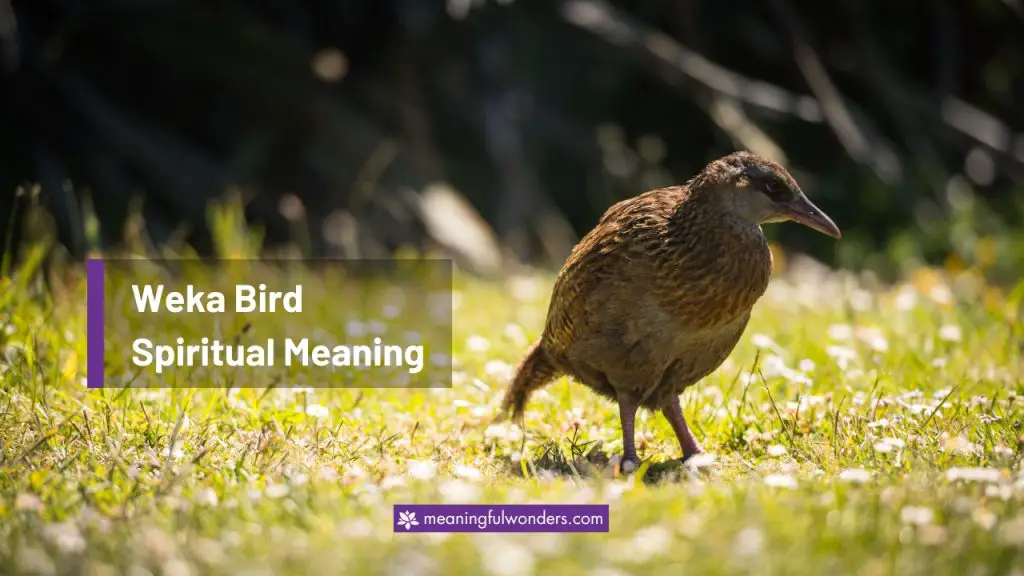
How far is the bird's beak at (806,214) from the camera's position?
3.61 metres

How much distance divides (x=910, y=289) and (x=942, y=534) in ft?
11.9

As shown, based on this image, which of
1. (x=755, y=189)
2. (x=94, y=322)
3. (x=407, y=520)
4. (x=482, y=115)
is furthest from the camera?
(x=482, y=115)

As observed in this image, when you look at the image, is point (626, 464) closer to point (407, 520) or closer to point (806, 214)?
point (407, 520)

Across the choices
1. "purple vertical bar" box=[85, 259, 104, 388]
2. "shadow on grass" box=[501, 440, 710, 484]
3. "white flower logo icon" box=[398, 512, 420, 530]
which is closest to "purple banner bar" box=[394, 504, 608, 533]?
"white flower logo icon" box=[398, 512, 420, 530]

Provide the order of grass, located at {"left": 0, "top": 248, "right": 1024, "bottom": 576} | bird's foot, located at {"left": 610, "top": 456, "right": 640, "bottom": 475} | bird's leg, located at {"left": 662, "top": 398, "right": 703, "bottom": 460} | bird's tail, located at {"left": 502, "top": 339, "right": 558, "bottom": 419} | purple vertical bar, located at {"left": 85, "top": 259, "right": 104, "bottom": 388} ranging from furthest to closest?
1. purple vertical bar, located at {"left": 85, "top": 259, "right": 104, "bottom": 388}
2. bird's tail, located at {"left": 502, "top": 339, "right": 558, "bottom": 419}
3. bird's leg, located at {"left": 662, "top": 398, "right": 703, "bottom": 460}
4. bird's foot, located at {"left": 610, "top": 456, "right": 640, "bottom": 475}
5. grass, located at {"left": 0, "top": 248, "right": 1024, "bottom": 576}

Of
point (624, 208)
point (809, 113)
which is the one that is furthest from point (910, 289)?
point (624, 208)

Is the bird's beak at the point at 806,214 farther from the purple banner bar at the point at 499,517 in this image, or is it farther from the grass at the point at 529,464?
the purple banner bar at the point at 499,517

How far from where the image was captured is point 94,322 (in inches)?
174

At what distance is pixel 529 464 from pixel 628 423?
0.36 meters

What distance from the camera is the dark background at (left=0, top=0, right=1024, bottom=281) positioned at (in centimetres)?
689

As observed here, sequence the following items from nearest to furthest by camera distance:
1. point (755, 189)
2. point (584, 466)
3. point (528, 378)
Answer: point (584, 466) → point (755, 189) → point (528, 378)

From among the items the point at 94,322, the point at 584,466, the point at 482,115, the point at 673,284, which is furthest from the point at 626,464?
the point at 482,115

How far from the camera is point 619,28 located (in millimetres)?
7125

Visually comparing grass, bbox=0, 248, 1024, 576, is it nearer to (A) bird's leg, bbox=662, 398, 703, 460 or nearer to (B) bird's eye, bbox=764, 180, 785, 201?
(A) bird's leg, bbox=662, 398, 703, 460
